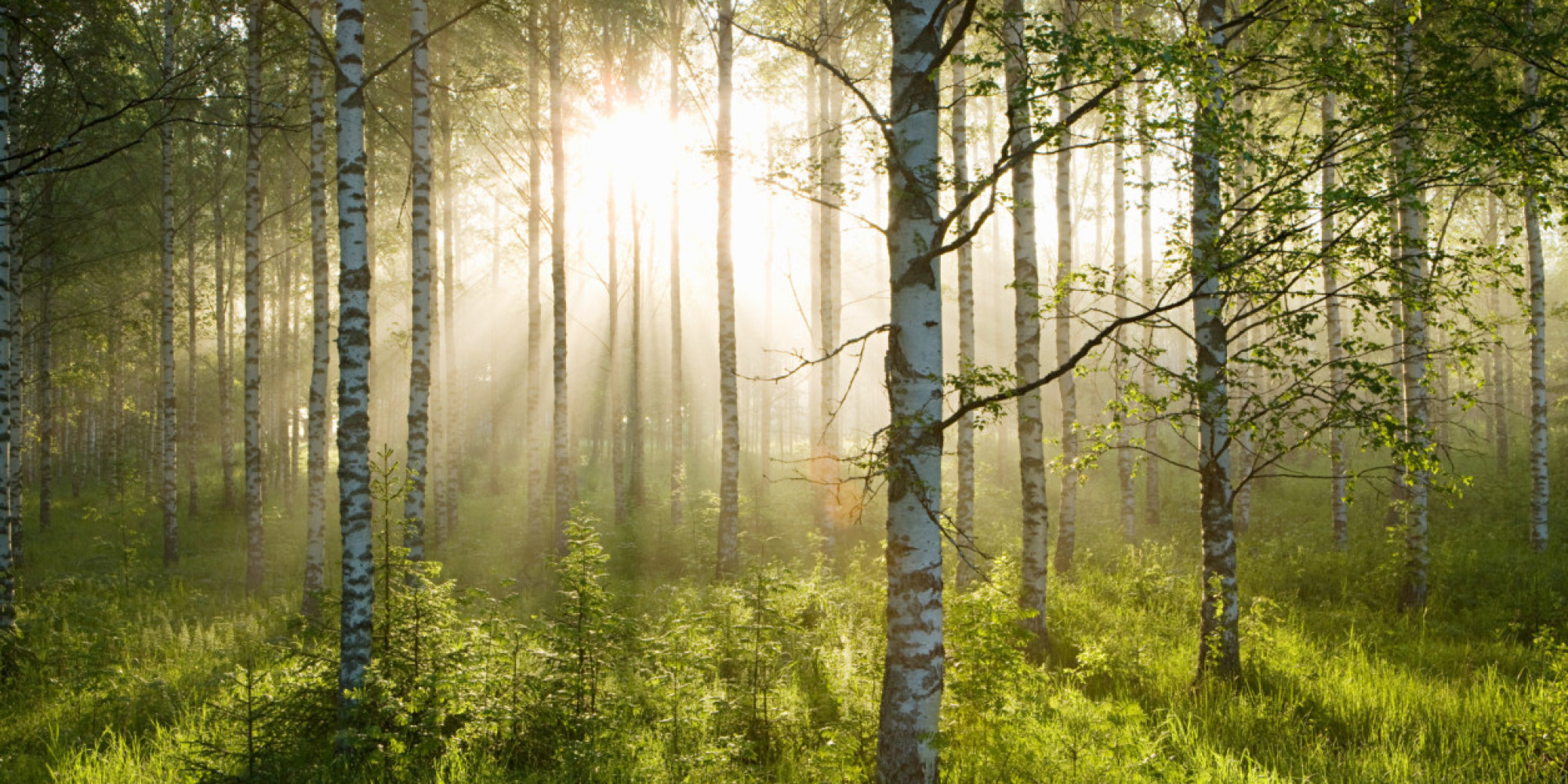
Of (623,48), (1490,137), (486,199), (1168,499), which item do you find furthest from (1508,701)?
(486,199)

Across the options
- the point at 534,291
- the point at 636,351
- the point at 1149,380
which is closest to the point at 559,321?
the point at 534,291

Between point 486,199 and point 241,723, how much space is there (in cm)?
→ 2862

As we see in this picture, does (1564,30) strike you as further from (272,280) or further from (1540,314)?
(272,280)

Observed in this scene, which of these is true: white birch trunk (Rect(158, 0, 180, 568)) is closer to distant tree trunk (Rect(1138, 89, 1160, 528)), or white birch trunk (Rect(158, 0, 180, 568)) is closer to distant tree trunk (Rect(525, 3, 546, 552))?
distant tree trunk (Rect(525, 3, 546, 552))

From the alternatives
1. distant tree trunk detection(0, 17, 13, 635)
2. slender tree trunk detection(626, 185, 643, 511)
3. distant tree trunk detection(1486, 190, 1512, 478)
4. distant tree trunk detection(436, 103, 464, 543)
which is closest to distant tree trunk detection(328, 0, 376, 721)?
distant tree trunk detection(0, 17, 13, 635)

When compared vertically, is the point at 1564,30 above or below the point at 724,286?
above

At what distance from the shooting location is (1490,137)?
629 cm

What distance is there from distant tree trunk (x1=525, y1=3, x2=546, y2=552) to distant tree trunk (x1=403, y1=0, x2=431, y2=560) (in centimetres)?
423

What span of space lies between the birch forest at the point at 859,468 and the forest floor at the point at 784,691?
6 centimetres

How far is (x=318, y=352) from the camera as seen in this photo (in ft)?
37.7

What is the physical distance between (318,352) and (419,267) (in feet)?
6.95

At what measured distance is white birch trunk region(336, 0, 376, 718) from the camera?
6023mm

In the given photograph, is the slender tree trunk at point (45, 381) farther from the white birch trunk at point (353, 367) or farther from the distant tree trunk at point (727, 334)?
the white birch trunk at point (353, 367)

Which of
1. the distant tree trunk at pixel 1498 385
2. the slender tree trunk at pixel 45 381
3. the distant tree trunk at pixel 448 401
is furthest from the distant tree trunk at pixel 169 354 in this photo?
the distant tree trunk at pixel 1498 385
